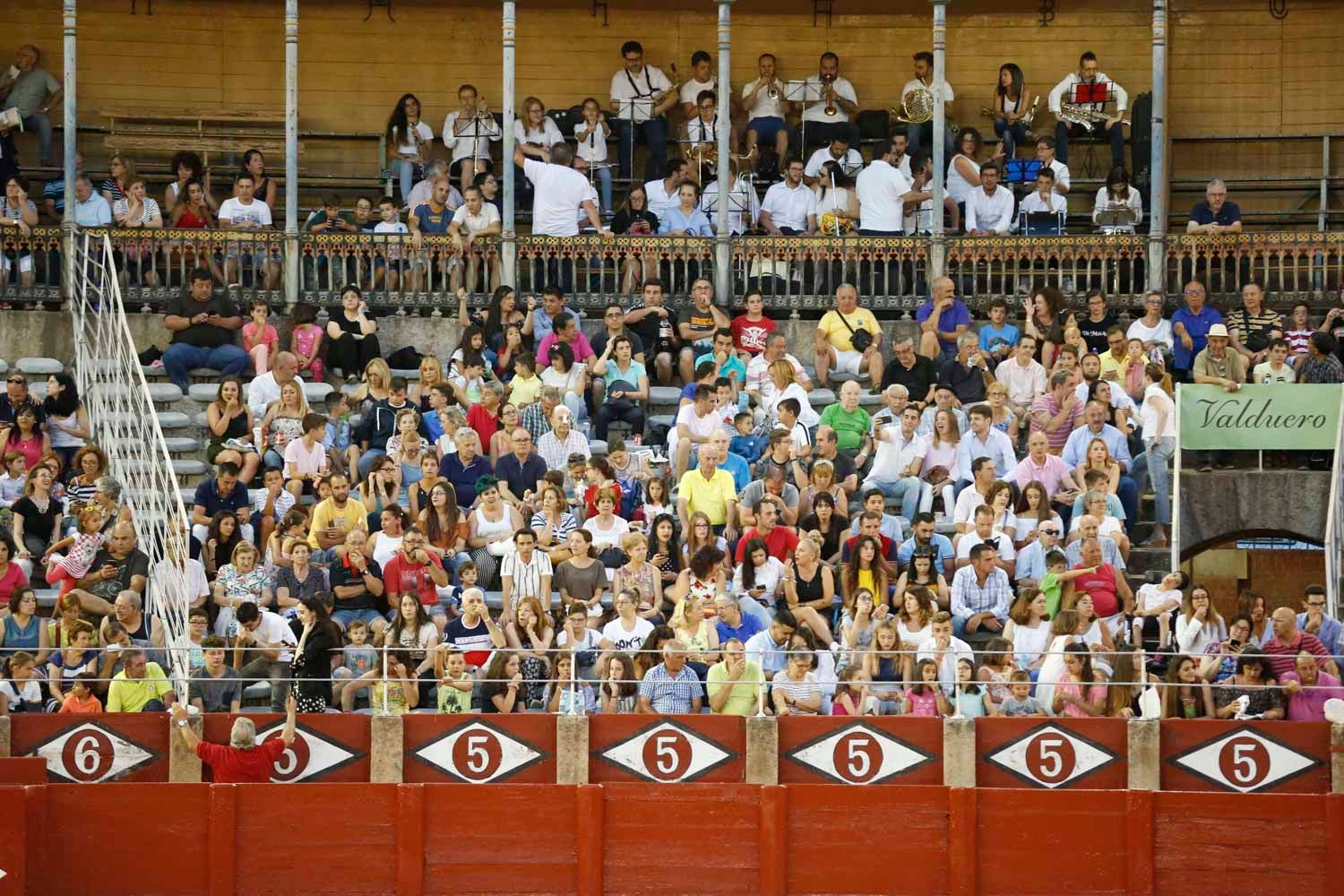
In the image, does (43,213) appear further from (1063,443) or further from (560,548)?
(1063,443)

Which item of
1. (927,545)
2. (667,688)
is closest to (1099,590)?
(927,545)

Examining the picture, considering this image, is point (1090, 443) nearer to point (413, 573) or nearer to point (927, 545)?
point (927, 545)

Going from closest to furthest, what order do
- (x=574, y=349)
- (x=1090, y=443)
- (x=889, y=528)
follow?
(x=889, y=528) < (x=1090, y=443) < (x=574, y=349)

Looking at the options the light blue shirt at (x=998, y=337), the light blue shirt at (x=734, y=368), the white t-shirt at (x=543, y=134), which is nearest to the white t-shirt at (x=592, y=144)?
the white t-shirt at (x=543, y=134)

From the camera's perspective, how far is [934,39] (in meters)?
24.8

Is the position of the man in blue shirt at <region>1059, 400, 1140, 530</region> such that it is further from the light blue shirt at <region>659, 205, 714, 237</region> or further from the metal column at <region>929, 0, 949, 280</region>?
the light blue shirt at <region>659, 205, 714, 237</region>

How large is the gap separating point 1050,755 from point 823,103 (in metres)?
9.84

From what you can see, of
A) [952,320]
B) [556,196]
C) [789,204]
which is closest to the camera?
[952,320]

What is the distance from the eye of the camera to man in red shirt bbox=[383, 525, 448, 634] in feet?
64.0

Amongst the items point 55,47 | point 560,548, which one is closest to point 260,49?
point 55,47

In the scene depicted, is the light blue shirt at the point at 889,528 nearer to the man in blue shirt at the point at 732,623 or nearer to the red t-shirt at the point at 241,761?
the man in blue shirt at the point at 732,623

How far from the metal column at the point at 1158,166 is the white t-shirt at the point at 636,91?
4969mm

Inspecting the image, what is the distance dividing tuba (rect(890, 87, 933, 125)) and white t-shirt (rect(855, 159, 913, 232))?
1.12 m

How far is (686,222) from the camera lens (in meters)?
25.2
